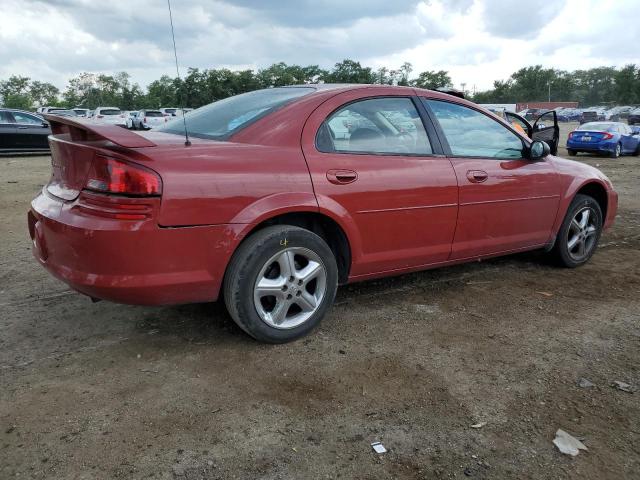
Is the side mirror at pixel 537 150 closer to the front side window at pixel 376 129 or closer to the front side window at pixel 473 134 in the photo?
the front side window at pixel 473 134

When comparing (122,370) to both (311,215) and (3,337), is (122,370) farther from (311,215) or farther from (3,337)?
(311,215)

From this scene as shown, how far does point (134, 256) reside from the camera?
2.60m

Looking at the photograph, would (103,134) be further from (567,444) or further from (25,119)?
(25,119)

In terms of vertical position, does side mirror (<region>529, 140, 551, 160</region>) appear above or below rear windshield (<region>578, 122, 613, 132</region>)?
above

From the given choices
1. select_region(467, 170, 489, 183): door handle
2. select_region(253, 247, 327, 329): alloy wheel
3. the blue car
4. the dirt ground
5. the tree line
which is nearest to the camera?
the dirt ground

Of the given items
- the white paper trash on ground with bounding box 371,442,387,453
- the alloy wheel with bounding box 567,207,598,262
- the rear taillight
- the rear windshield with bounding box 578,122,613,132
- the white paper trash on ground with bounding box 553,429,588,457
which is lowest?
the white paper trash on ground with bounding box 553,429,588,457

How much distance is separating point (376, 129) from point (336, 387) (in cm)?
170

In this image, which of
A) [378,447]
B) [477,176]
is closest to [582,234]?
[477,176]

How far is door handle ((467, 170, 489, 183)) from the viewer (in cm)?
378

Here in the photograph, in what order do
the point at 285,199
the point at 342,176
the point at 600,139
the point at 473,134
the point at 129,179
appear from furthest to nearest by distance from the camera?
the point at 600,139
the point at 473,134
the point at 342,176
the point at 285,199
the point at 129,179

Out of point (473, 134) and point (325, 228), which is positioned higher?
point (473, 134)

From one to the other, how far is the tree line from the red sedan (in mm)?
33064

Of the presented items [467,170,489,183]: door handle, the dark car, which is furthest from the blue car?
the dark car

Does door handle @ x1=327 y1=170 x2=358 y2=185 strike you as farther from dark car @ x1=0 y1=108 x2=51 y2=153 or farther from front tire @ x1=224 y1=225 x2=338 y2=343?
dark car @ x1=0 y1=108 x2=51 y2=153
